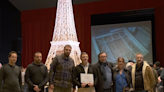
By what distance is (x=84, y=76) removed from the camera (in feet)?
11.8

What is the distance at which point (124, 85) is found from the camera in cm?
387

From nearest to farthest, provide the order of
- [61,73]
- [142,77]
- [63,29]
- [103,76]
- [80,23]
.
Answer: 1. [61,73]
2. [103,76]
3. [142,77]
4. [63,29]
5. [80,23]

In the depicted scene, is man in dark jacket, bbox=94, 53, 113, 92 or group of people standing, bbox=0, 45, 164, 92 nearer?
group of people standing, bbox=0, 45, 164, 92

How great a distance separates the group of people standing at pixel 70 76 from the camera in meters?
3.62

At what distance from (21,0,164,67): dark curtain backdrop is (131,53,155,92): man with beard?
6560 millimetres

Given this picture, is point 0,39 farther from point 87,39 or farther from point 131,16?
point 131,16

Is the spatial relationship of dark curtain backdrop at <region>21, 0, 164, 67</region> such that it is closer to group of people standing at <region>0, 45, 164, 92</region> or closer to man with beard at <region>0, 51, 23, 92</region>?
group of people standing at <region>0, 45, 164, 92</region>

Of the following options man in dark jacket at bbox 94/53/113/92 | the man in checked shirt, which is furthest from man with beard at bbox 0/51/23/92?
man in dark jacket at bbox 94/53/113/92

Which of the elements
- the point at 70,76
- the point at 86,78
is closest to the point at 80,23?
the point at 70,76

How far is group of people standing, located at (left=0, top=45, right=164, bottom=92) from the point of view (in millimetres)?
3619

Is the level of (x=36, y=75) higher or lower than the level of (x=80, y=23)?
lower

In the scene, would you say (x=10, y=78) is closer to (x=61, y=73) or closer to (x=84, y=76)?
(x=61, y=73)

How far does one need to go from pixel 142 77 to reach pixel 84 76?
1.27 meters

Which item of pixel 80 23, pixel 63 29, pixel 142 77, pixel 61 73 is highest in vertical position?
pixel 80 23
